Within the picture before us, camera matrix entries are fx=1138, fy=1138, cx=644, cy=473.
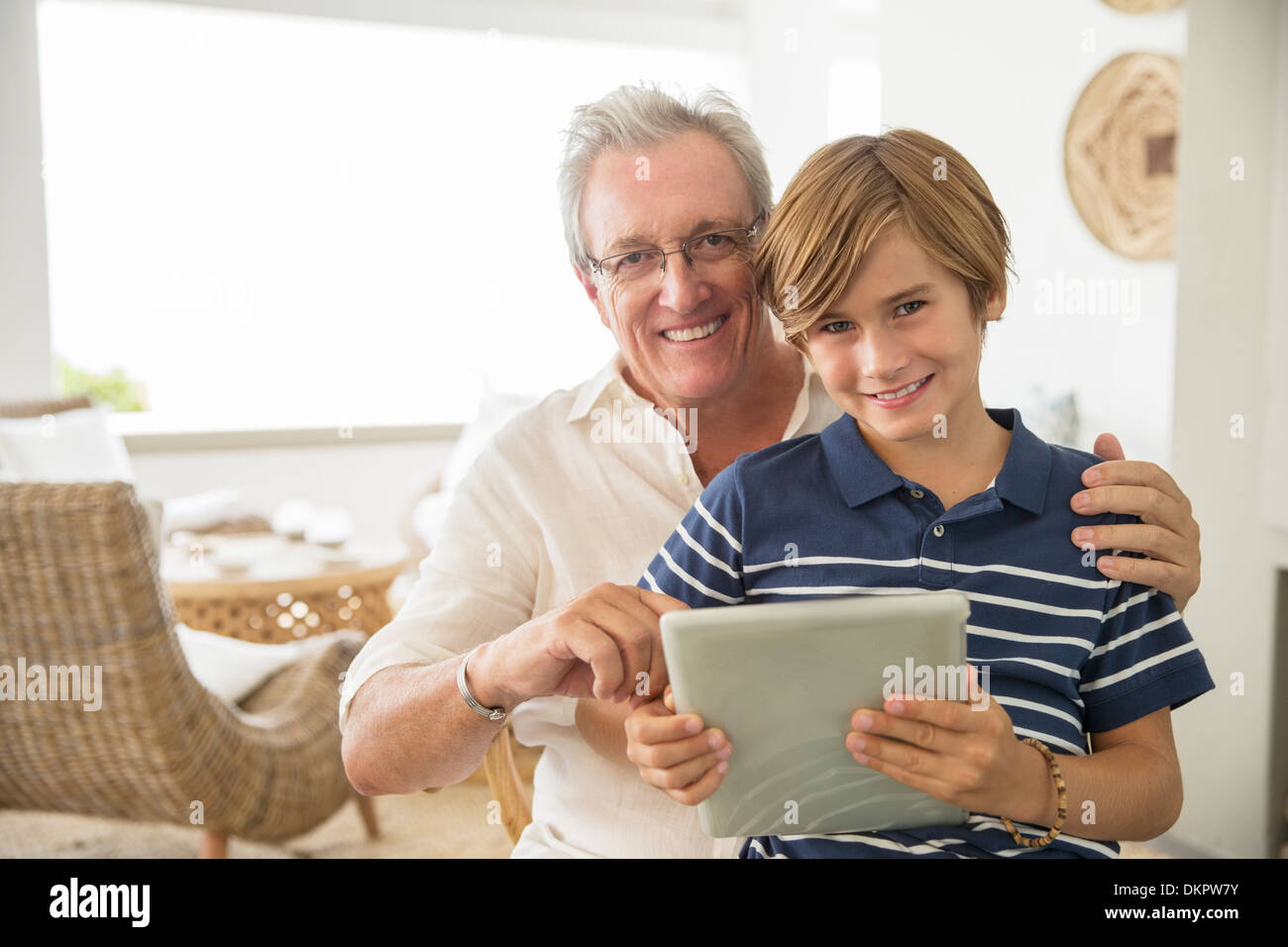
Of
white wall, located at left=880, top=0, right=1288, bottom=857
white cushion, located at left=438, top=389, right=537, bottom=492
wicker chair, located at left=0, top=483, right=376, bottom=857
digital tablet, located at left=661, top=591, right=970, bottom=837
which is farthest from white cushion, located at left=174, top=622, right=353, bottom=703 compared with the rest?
digital tablet, located at left=661, top=591, right=970, bottom=837

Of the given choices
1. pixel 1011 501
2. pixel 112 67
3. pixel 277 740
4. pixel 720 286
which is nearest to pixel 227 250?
pixel 112 67

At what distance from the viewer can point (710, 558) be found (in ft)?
3.30

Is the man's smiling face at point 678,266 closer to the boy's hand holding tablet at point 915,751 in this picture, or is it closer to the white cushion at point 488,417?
the boy's hand holding tablet at point 915,751

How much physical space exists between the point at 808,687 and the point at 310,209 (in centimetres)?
486

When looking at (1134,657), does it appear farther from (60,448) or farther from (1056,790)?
(60,448)

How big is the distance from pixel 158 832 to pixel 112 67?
11.5 ft

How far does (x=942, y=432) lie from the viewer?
3.33ft

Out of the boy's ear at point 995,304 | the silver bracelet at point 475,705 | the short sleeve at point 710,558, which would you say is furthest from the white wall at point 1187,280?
the silver bracelet at point 475,705

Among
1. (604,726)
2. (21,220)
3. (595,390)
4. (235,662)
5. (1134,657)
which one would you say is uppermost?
(21,220)

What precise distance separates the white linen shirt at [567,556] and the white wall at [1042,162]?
3.89ft

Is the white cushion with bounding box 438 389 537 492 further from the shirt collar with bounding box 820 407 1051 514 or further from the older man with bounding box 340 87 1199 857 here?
the shirt collar with bounding box 820 407 1051 514

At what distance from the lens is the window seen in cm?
491

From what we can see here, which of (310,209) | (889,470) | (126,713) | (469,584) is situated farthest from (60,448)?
(889,470)
